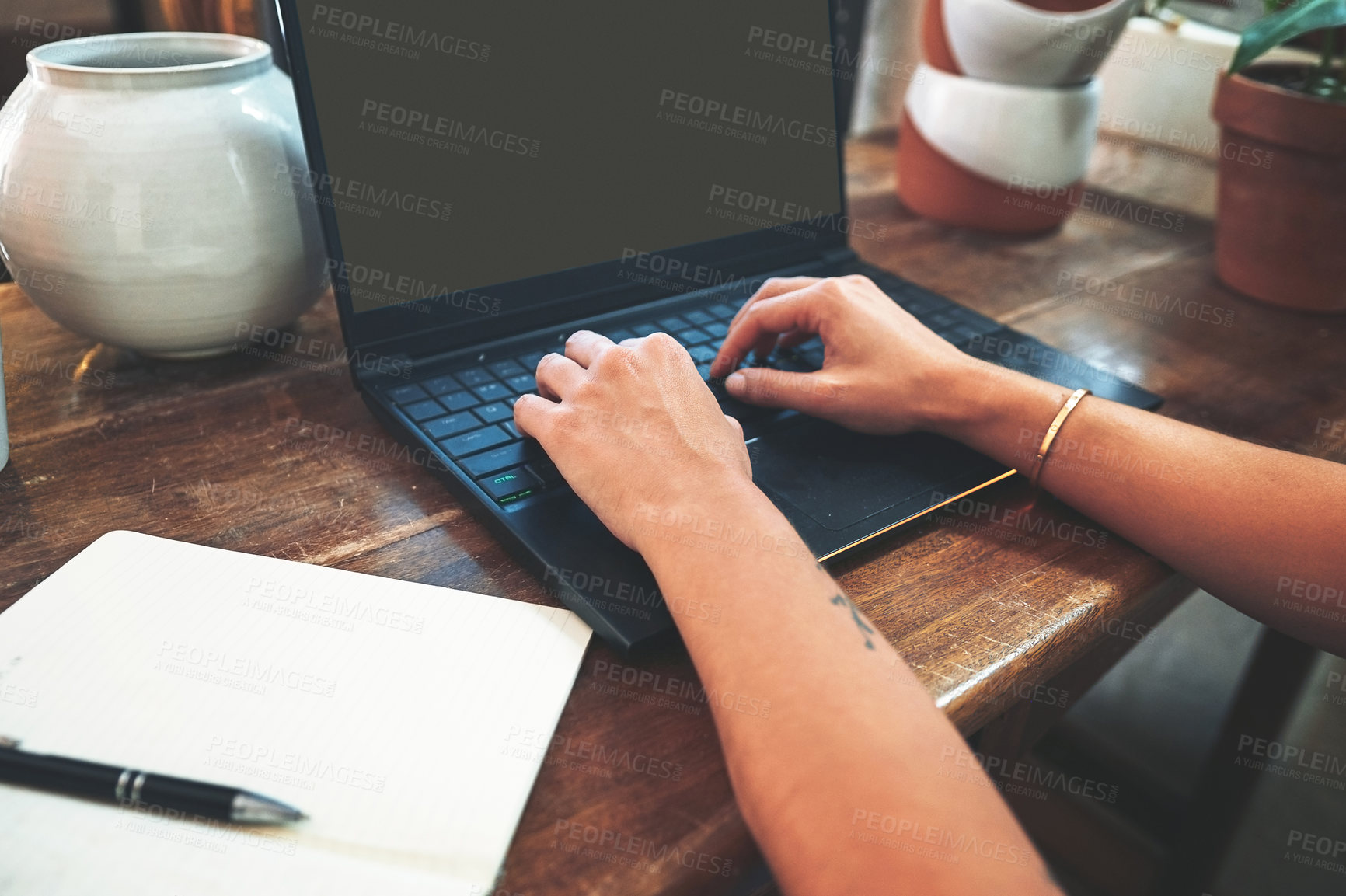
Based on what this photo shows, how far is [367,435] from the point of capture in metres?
0.65

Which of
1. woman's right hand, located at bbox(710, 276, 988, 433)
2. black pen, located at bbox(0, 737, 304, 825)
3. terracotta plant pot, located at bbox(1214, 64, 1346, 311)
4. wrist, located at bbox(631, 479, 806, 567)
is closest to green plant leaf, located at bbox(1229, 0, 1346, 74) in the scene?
terracotta plant pot, located at bbox(1214, 64, 1346, 311)

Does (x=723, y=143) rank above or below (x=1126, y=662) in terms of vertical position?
above

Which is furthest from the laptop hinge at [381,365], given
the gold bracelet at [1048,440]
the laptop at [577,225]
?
the gold bracelet at [1048,440]

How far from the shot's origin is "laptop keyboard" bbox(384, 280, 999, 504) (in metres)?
0.57

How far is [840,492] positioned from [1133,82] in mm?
1085

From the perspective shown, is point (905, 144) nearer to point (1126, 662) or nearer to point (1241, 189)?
point (1241, 189)

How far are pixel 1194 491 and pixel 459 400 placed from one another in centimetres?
49

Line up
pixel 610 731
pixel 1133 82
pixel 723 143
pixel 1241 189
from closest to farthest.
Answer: pixel 610 731 < pixel 723 143 < pixel 1241 189 < pixel 1133 82

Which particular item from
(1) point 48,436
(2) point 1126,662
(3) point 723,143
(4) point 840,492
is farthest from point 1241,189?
(1) point 48,436

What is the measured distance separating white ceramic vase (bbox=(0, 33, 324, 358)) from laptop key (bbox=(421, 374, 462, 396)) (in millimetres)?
146

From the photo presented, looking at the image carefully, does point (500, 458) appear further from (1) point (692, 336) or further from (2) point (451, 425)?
(1) point (692, 336)

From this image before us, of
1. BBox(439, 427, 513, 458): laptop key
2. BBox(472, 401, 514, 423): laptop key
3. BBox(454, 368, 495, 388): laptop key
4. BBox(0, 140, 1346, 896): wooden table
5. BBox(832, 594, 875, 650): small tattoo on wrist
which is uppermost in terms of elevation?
BBox(454, 368, 495, 388): laptop key

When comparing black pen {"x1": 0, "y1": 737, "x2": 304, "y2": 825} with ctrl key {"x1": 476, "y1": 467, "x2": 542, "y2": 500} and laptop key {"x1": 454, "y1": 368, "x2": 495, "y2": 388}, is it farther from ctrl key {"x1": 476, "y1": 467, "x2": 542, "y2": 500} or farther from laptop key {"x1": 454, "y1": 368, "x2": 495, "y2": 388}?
laptop key {"x1": 454, "y1": 368, "x2": 495, "y2": 388}

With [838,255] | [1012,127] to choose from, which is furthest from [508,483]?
[1012,127]
